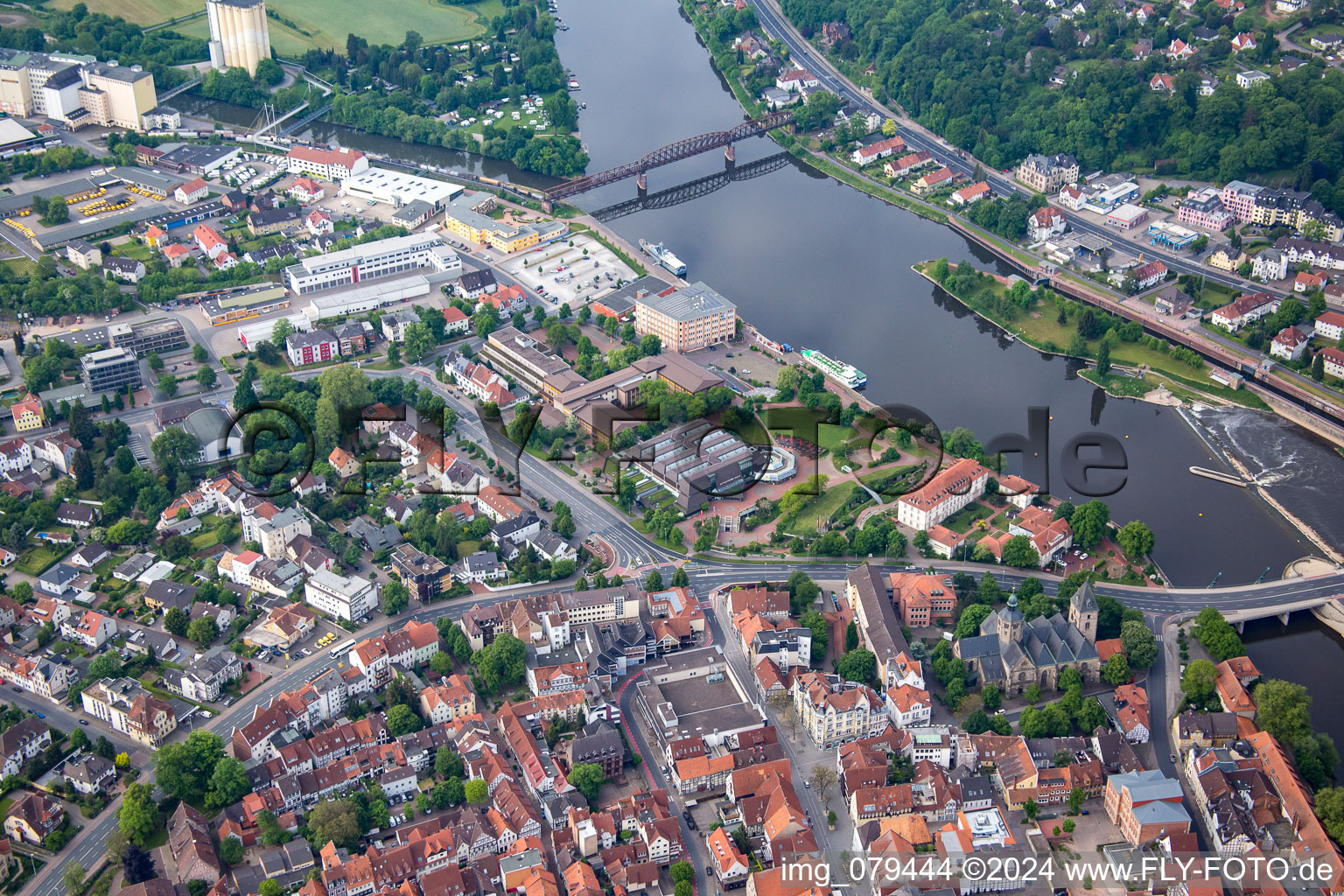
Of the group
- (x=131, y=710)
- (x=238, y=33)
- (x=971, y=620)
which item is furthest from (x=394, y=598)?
(x=238, y=33)

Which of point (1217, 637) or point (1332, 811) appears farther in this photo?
point (1217, 637)

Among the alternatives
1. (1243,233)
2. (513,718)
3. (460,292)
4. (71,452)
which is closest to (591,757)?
(513,718)

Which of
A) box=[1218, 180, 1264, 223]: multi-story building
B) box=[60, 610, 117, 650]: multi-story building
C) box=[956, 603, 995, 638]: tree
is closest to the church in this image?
box=[956, 603, 995, 638]: tree

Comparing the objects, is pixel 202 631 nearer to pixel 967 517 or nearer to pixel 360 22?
pixel 967 517

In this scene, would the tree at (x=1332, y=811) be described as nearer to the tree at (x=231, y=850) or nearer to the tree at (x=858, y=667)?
the tree at (x=858, y=667)

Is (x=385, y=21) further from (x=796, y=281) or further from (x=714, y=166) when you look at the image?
(x=796, y=281)

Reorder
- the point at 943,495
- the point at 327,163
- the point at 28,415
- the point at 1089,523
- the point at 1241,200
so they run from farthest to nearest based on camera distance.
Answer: the point at 327,163, the point at 1241,200, the point at 28,415, the point at 943,495, the point at 1089,523

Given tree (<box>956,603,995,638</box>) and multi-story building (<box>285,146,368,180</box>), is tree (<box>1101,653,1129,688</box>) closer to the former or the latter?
tree (<box>956,603,995,638</box>)
